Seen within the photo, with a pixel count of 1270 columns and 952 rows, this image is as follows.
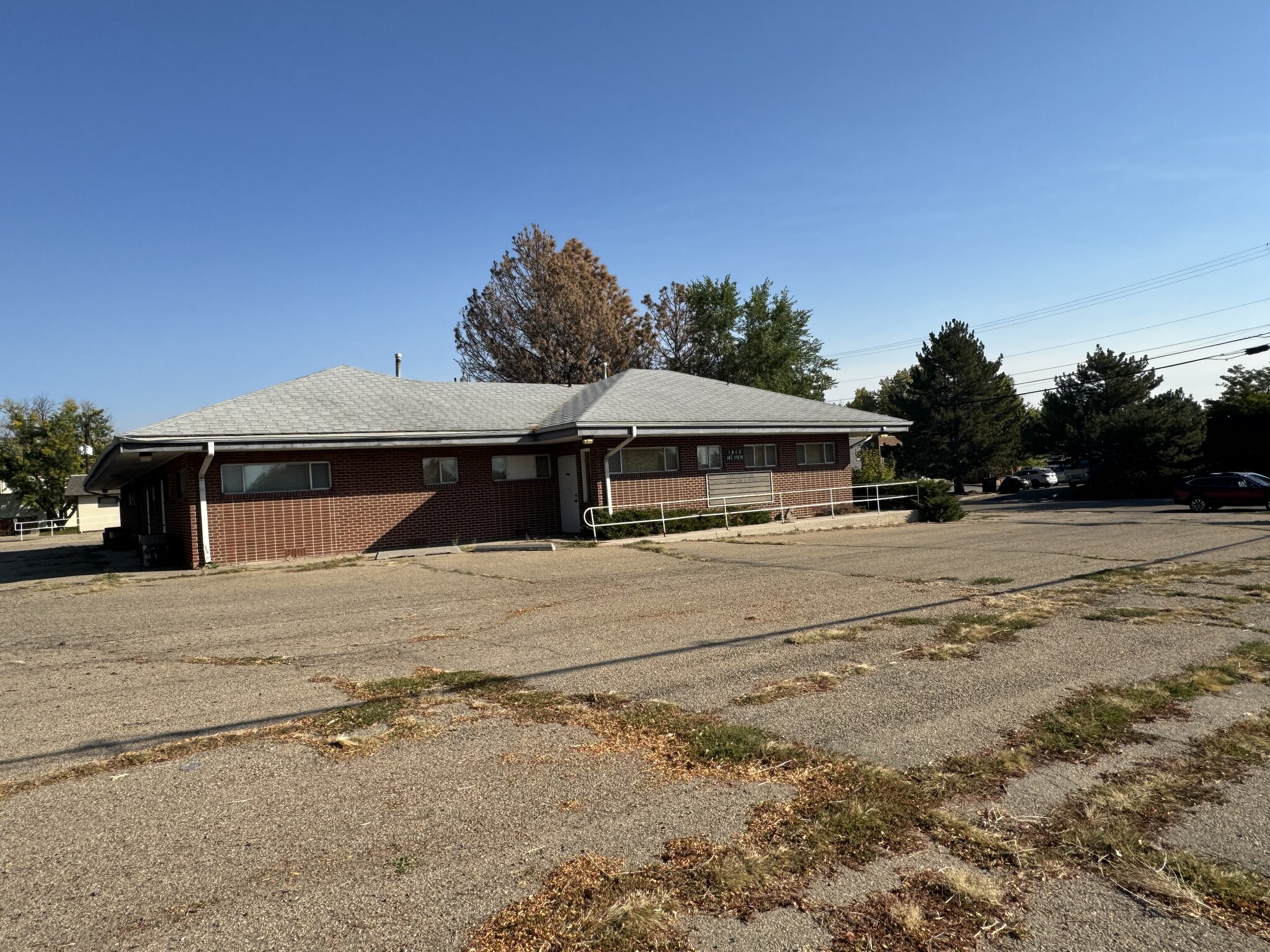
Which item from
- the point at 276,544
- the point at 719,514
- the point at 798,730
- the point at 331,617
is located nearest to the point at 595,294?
the point at 719,514

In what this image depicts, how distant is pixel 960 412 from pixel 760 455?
111ft

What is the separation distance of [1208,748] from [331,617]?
9.52m

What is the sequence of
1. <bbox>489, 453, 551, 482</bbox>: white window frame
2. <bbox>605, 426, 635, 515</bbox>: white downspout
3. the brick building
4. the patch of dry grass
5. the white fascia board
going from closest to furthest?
the patch of dry grass → the brick building → the white fascia board → <bbox>605, 426, 635, 515</bbox>: white downspout → <bbox>489, 453, 551, 482</bbox>: white window frame

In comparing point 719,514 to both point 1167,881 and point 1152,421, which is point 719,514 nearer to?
point 1167,881

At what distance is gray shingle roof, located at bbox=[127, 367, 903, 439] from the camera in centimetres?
1850

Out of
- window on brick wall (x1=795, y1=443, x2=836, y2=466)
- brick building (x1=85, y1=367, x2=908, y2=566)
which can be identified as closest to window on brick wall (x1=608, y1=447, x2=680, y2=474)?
brick building (x1=85, y1=367, x2=908, y2=566)

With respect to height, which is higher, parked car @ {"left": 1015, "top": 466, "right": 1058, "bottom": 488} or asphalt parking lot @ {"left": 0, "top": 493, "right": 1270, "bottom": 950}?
parked car @ {"left": 1015, "top": 466, "right": 1058, "bottom": 488}

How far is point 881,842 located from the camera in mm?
3791

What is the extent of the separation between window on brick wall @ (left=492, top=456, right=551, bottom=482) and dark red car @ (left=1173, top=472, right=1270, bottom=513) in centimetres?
2261

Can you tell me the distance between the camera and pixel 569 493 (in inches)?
878

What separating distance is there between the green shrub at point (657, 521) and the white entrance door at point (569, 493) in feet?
4.37

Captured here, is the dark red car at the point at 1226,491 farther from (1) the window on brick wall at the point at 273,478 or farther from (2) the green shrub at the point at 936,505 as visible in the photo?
(1) the window on brick wall at the point at 273,478

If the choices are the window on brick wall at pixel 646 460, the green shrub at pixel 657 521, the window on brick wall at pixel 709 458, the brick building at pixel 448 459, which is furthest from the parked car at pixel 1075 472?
the window on brick wall at pixel 646 460

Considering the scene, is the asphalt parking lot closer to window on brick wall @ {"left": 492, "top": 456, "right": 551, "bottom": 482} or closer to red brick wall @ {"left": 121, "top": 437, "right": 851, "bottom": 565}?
red brick wall @ {"left": 121, "top": 437, "right": 851, "bottom": 565}
